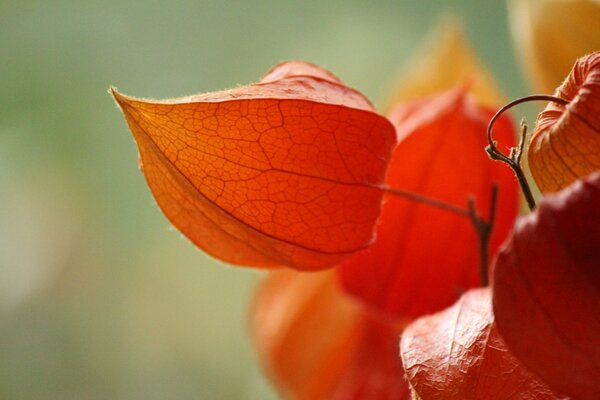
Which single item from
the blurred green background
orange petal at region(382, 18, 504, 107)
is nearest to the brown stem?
orange petal at region(382, 18, 504, 107)

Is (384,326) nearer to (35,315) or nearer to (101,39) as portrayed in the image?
(35,315)

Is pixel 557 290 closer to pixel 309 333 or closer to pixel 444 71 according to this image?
pixel 309 333

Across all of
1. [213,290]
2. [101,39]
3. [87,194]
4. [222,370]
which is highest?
[101,39]

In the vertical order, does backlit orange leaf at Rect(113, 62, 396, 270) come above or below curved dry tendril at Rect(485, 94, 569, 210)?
above

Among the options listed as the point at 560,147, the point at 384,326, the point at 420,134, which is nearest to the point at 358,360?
the point at 384,326

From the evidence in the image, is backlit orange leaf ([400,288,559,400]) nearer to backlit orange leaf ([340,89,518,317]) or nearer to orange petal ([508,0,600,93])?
backlit orange leaf ([340,89,518,317])

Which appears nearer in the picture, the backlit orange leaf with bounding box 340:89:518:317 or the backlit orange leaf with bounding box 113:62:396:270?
the backlit orange leaf with bounding box 113:62:396:270
